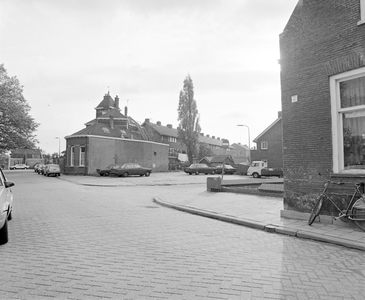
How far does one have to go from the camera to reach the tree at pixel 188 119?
59.3 m

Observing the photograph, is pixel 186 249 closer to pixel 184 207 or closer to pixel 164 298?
pixel 164 298

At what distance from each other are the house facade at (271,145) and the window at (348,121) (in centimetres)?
3342

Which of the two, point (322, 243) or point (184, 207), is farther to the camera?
point (184, 207)

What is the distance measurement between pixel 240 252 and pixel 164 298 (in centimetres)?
227

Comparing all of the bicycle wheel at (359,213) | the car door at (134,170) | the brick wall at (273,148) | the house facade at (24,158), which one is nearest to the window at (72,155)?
the car door at (134,170)

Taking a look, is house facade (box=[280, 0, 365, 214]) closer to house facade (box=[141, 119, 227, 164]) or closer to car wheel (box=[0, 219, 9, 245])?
car wheel (box=[0, 219, 9, 245])

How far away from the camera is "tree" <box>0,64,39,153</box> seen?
37406mm

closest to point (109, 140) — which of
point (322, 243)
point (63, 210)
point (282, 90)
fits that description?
point (63, 210)

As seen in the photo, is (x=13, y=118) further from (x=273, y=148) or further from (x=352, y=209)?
(x=352, y=209)

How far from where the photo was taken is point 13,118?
123ft

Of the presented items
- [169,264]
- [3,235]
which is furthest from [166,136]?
[169,264]

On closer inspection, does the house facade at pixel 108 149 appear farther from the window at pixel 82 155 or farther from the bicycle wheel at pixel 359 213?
the bicycle wheel at pixel 359 213

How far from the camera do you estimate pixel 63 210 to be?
9.59 m

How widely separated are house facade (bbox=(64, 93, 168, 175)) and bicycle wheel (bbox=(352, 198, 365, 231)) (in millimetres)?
33262
